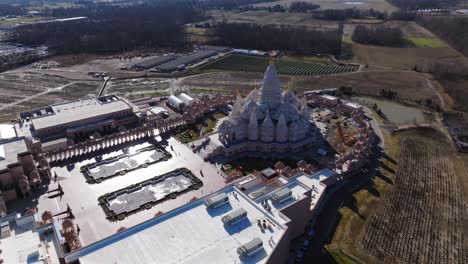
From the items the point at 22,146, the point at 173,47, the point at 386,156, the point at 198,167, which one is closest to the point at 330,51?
the point at 173,47

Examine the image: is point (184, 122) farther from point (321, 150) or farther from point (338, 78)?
point (338, 78)

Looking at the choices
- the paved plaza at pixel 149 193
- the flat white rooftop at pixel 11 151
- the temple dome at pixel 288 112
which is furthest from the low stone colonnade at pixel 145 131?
the temple dome at pixel 288 112

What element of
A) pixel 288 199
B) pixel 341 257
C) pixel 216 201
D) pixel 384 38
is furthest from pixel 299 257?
pixel 384 38

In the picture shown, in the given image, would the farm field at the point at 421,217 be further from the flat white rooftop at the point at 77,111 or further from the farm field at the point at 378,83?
the flat white rooftop at the point at 77,111

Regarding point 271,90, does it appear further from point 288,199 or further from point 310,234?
point 310,234

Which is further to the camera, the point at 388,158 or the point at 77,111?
the point at 77,111
